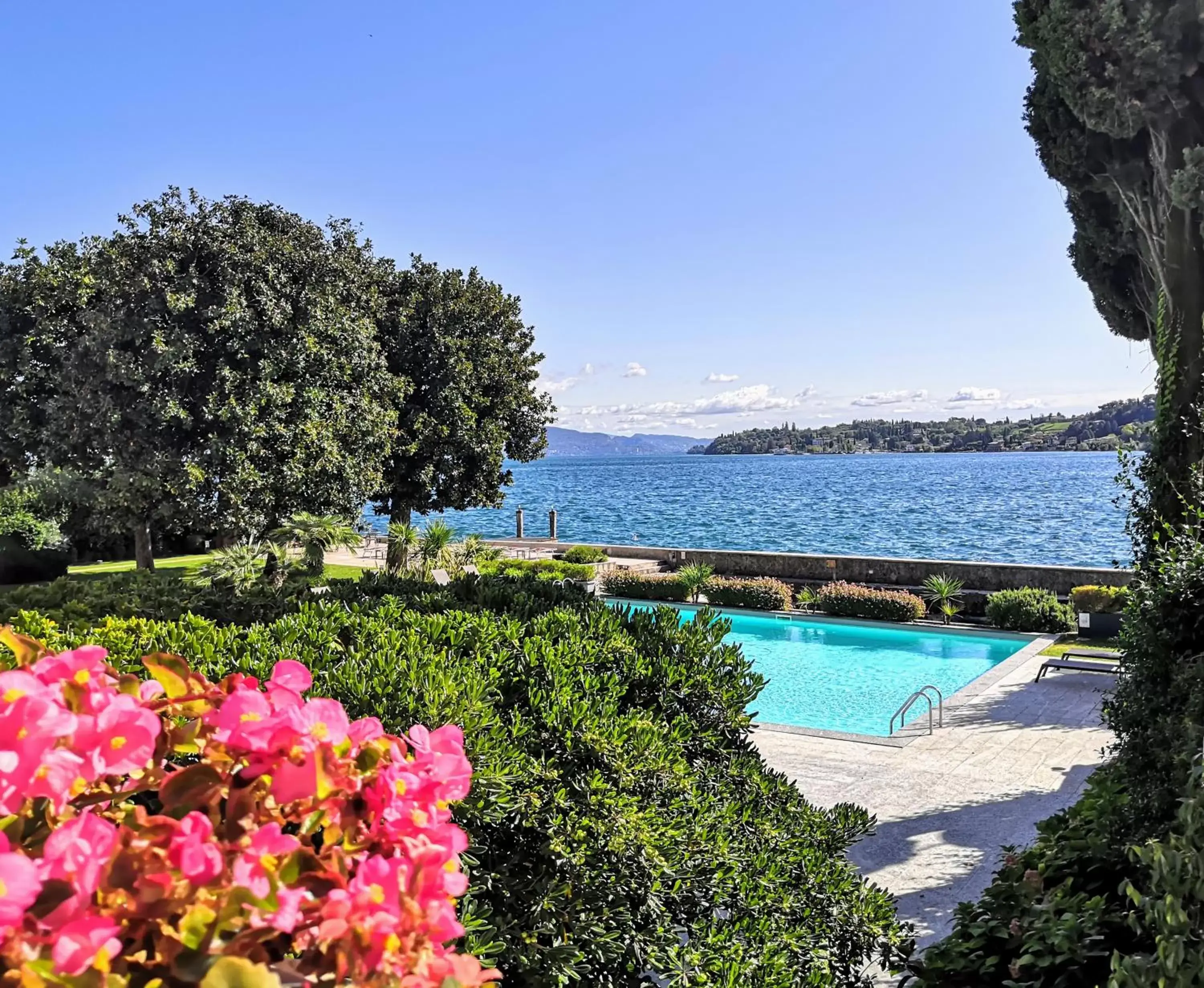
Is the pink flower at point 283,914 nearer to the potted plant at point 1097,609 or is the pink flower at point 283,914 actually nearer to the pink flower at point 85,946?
the pink flower at point 85,946

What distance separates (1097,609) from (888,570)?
560 centimetres

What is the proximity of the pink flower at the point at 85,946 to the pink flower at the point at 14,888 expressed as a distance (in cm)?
5

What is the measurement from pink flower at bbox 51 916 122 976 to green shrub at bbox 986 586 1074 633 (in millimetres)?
18761

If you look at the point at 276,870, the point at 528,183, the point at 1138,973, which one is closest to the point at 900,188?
the point at 528,183

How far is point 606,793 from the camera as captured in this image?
300 cm

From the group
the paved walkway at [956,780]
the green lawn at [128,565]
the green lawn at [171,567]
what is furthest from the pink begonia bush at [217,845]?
the green lawn at [128,565]

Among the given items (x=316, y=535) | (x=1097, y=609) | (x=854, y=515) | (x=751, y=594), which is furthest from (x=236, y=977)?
(x=854, y=515)

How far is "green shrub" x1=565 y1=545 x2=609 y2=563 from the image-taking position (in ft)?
86.5

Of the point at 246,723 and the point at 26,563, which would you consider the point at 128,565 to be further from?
the point at 246,723

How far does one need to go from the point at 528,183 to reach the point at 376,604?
17.3 meters

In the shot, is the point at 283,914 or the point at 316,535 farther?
the point at 316,535

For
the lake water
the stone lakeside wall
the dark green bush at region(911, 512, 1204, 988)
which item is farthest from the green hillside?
the dark green bush at region(911, 512, 1204, 988)

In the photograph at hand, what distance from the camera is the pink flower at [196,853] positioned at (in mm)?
957

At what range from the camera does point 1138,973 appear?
2.06 meters
